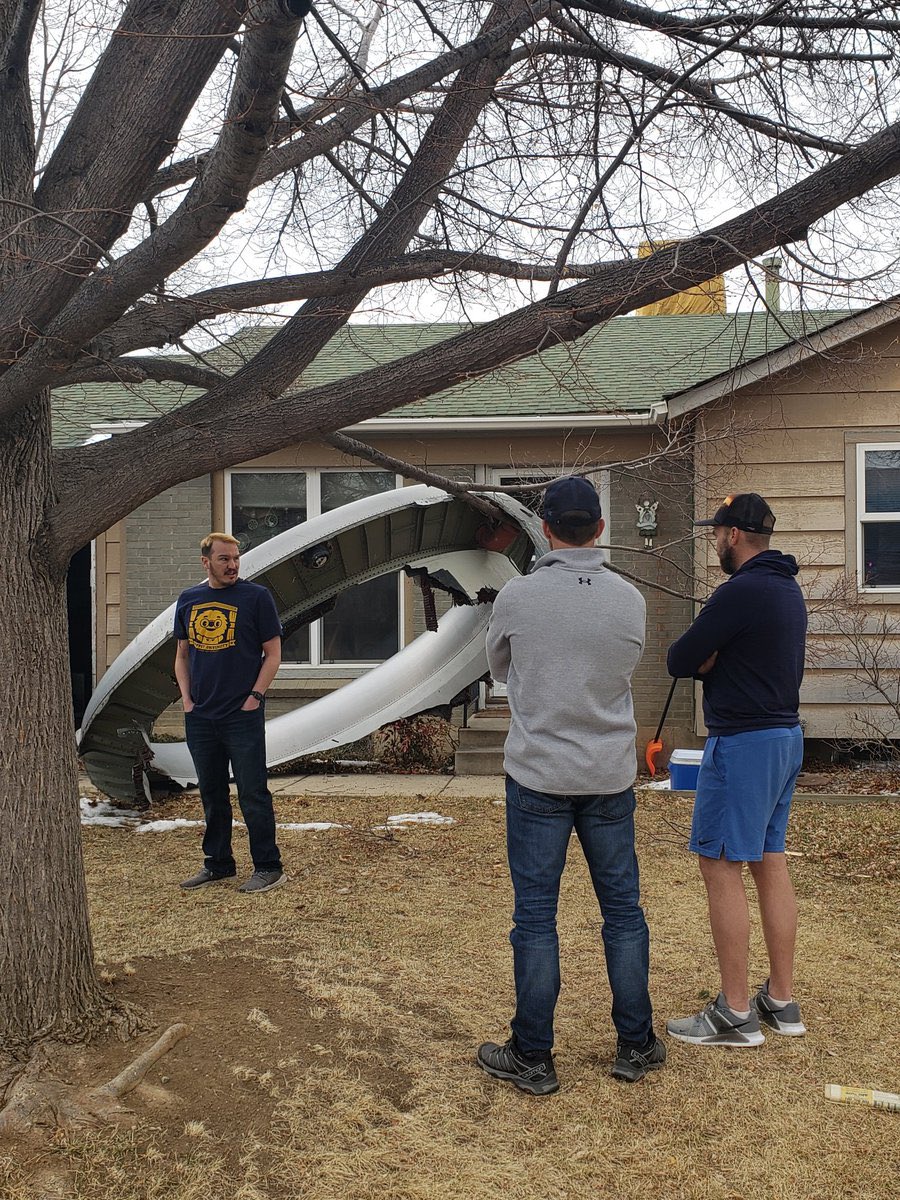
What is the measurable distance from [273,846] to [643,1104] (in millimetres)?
3186

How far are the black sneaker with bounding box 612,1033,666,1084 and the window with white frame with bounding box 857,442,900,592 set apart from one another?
7563 mm

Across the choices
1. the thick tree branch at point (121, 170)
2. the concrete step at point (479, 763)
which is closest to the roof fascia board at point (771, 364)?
the concrete step at point (479, 763)

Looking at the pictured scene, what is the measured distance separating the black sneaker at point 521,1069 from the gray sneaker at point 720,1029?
0.61 meters

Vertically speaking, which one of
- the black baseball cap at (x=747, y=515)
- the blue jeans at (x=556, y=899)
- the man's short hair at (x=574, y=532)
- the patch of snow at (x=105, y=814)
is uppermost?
the black baseball cap at (x=747, y=515)

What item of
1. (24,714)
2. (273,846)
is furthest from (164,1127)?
(273,846)

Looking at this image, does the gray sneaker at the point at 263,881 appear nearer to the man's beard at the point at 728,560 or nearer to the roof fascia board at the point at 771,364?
the man's beard at the point at 728,560

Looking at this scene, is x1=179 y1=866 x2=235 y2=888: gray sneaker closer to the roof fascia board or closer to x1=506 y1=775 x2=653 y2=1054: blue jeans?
x1=506 y1=775 x2=653 y2=1054: blue jeans

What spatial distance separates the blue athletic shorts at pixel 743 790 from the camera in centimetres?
387

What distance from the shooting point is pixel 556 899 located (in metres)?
3.51

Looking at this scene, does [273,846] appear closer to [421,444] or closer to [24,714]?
[24,714]

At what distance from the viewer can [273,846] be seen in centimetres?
621

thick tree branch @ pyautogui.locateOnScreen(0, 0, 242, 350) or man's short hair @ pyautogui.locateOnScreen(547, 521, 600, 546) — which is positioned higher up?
thick tree branch @ pyautogui.locateOnScreen(0, 0, 242, 350)

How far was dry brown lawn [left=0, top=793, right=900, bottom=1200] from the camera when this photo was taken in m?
3.04

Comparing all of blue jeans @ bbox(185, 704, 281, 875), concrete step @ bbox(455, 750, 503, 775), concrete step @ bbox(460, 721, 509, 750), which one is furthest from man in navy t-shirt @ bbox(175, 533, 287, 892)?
concrete step @ bbox(460, 721, 509, 750)
